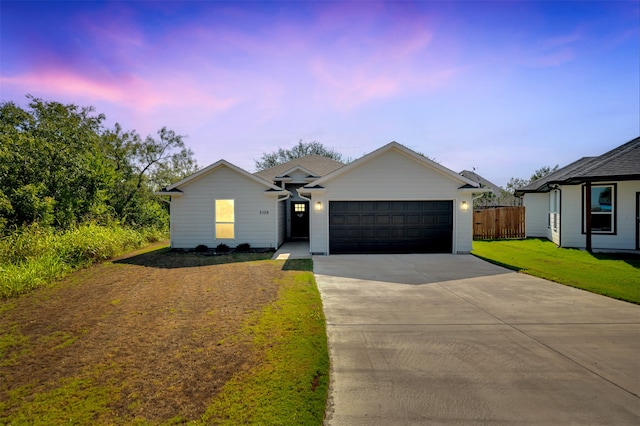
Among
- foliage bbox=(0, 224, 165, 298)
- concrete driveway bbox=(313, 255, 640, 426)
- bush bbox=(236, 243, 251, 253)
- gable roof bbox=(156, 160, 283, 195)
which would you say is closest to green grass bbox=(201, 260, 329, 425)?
concrete driveway bbox=(313, 255, 640, 426)

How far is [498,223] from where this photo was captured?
17891mm

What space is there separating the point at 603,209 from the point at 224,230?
1587cm

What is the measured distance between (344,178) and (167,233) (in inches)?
517

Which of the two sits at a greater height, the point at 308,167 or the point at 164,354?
the point at 308,167

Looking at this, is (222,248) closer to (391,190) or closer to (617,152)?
(391,190)

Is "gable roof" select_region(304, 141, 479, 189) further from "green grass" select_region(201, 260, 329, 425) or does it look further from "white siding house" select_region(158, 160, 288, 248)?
"green grass" select_region(201, 260, 329, 425)

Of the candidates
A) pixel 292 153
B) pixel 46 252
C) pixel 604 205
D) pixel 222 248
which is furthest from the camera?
pixel 292 153

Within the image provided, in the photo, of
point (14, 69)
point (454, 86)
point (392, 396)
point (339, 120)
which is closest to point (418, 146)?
point (339, 120)

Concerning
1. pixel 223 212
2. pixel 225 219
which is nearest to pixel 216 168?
pixel 223 212

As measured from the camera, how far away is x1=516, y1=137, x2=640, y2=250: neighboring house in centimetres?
1216

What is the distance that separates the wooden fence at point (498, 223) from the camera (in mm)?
17812

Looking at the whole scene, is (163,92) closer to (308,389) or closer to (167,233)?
(167,233)

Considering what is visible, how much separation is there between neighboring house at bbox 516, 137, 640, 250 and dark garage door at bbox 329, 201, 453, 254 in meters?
5.40

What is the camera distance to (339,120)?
18969mm
